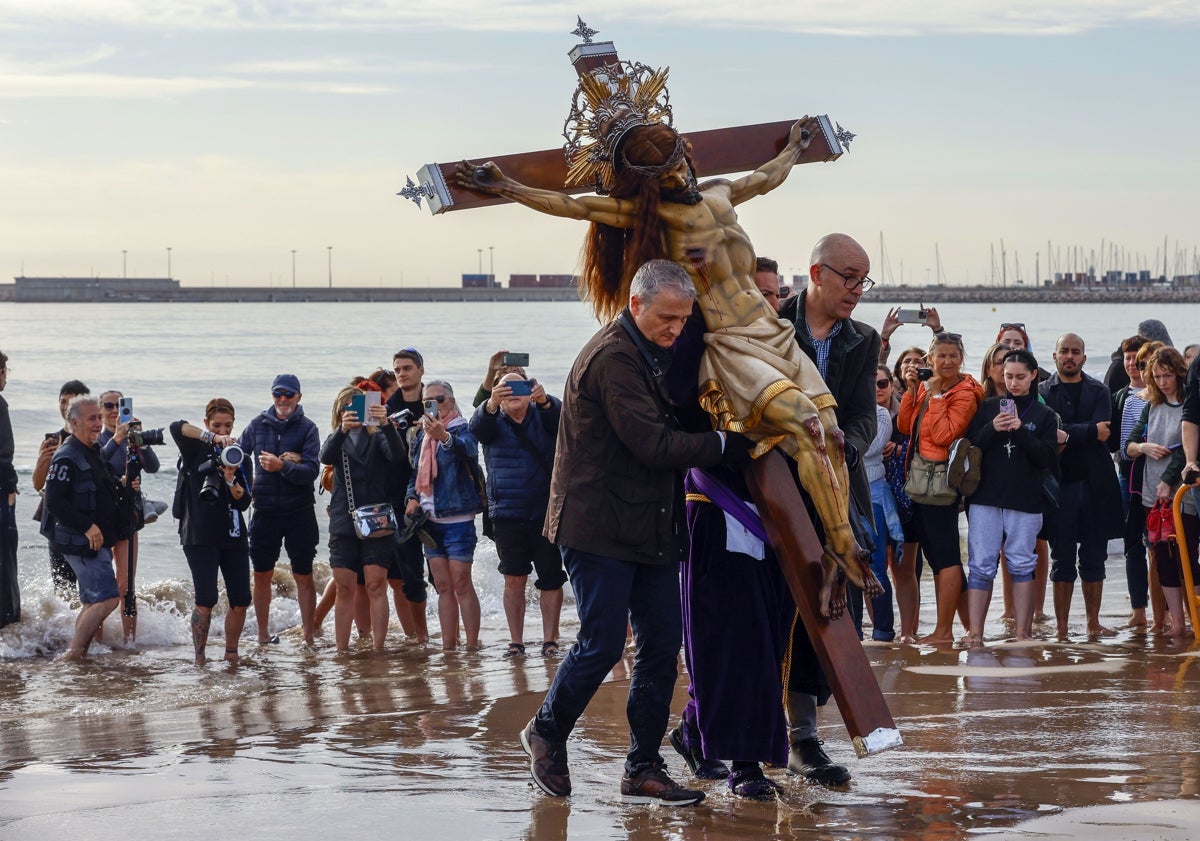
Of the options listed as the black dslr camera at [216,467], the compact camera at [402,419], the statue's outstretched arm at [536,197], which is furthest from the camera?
the compact camera at [402,419]

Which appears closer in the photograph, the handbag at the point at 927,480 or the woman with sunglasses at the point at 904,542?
the handbag at the point at 927,480

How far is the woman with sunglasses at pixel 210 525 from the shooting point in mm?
10008

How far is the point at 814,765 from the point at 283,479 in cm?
597

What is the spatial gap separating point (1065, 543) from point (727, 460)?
5074 mm

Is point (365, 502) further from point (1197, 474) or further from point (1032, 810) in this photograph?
point (1032, 810)

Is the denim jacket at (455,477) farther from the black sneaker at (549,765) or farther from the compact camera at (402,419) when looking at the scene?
the black sneaker at (549,765)

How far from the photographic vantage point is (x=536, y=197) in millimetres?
5422

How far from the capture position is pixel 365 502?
10008 mm

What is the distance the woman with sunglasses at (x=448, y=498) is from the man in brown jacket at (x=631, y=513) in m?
4.88

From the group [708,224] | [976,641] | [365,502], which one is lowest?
[976,641]

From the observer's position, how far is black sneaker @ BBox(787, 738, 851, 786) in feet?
17.3

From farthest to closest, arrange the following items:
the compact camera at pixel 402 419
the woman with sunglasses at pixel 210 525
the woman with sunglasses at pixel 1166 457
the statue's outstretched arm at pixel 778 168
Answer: the compact camera at pixel 402 419 < the woman with sunglasses at pixel 210 525 < the woman with sunglasses at pixel 1166 457 < the statue's outstretched arm at pixel 778 168

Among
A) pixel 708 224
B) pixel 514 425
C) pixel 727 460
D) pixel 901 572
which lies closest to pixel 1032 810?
pixel 727 460

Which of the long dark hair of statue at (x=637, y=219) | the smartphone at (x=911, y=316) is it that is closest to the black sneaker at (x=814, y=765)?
the long dark hair of statue at (x=637, y=219)
